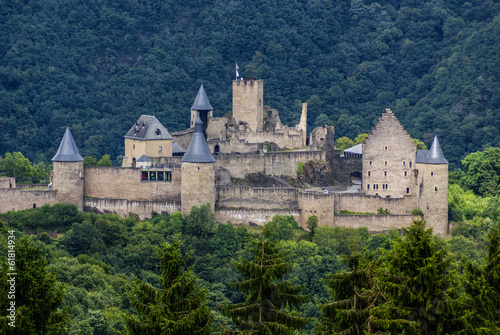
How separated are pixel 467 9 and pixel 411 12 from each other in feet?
17.5

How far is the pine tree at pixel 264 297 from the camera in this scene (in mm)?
20391

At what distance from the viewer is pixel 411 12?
315ft

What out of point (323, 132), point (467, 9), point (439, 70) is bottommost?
point (323, 132)

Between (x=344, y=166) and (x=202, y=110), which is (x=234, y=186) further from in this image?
(x=202, y=110)

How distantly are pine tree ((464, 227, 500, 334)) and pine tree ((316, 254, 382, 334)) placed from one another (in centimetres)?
180

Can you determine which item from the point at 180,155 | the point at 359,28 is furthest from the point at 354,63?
the point at 180,155

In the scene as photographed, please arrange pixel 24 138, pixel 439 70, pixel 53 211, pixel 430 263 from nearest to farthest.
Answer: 1. pixel 430 263
2. pixel 53 211
3. pixel 24 138
4. pixel 439 70

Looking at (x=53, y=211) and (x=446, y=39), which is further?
(x=446, y=39)

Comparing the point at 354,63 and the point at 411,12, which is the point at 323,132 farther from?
the point at 411,12

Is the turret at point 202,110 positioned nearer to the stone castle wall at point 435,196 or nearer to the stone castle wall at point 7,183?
the stone castle wall at point 7,183

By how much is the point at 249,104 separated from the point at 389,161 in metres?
12.2

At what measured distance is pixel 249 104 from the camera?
59.0 m

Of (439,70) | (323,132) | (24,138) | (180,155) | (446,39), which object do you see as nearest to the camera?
(180,155)

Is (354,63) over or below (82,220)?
over
